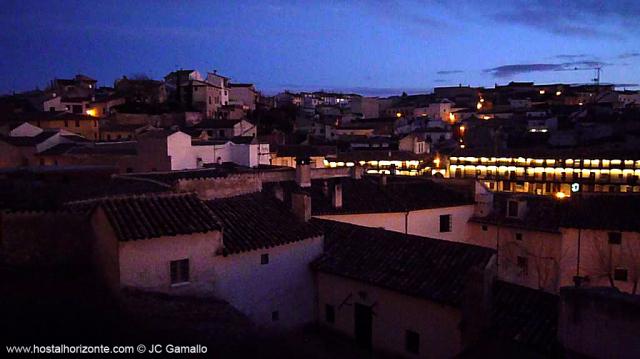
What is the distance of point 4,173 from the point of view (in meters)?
26.1

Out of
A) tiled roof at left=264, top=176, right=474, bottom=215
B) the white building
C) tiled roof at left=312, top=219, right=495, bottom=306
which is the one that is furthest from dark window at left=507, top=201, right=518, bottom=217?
the white building

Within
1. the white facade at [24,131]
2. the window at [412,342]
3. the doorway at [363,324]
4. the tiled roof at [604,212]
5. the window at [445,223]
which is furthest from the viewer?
the white facade at [24,131]

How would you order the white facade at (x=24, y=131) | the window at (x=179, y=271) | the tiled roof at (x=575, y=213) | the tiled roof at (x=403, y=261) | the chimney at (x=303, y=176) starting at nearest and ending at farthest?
the window at (x=179, y=271)
the tiled roof at (x=403, y=261)
the tiled roof at (x=575, y=213)
the chimney at (x=303, y=176)
the white facade at (x=24, y=131)

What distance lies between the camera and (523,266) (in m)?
24.3

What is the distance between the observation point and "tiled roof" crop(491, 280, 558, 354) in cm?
1113

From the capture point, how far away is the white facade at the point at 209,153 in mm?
35094

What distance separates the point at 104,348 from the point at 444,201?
20670 millimetres

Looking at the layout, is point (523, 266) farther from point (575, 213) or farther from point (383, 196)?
point (383, 196)

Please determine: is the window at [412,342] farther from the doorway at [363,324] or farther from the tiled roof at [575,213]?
the tiled roof at [575,213]

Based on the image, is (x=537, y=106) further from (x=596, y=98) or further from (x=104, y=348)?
(x=104, y=348)

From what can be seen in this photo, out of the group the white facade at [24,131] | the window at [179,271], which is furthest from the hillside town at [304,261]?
the white facade at [24,131]

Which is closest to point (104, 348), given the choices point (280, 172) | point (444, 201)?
point (280, 172)

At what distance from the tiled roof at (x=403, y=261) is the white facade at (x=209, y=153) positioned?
787 inches

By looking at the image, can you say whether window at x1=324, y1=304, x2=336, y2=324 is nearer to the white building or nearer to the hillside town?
the hillside town
